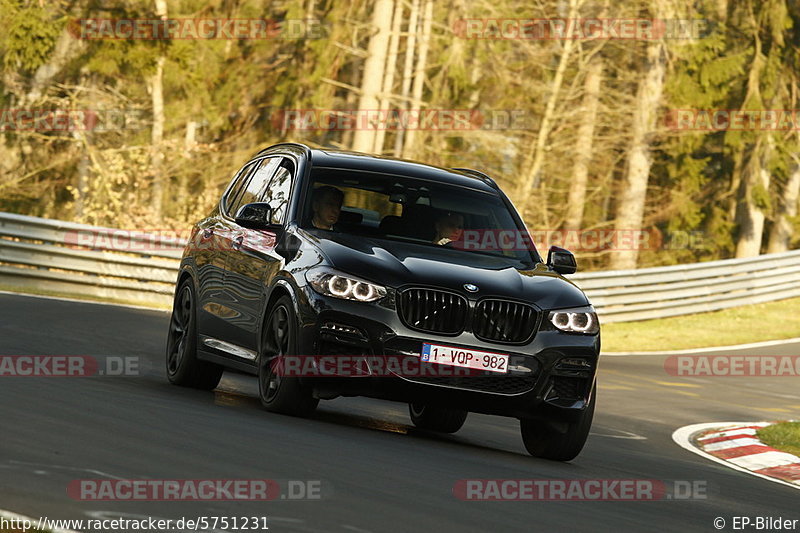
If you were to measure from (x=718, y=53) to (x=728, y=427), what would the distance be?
33279 mm

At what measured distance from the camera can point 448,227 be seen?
11125mm

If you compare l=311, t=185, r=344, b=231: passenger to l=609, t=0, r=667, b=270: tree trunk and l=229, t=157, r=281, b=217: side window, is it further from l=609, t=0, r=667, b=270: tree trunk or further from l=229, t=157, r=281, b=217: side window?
l=609, t=0, r=667, b=270: tree trunk

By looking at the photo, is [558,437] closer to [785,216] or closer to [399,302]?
[399,302]

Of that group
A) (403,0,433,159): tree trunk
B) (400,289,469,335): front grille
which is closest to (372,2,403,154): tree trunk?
(403,0,433,159): tree trunk

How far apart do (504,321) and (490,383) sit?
408 mm

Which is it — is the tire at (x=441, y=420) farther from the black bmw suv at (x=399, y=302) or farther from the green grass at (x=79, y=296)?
the green grass at (x=79, y=296)

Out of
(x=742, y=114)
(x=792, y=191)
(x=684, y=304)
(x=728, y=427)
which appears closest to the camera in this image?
(x=728, y=427)

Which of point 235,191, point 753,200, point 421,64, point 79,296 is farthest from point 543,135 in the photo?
point 235,191

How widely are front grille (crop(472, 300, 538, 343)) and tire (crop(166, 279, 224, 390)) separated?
3024 millimetres

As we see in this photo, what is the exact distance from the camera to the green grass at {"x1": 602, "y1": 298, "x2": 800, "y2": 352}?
2675 centimetres

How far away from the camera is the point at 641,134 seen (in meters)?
41.9

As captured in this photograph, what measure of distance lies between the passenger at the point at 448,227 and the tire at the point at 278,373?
4.31ft

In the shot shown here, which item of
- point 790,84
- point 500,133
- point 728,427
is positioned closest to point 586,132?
point 500,133

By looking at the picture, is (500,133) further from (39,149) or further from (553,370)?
(553,370)
